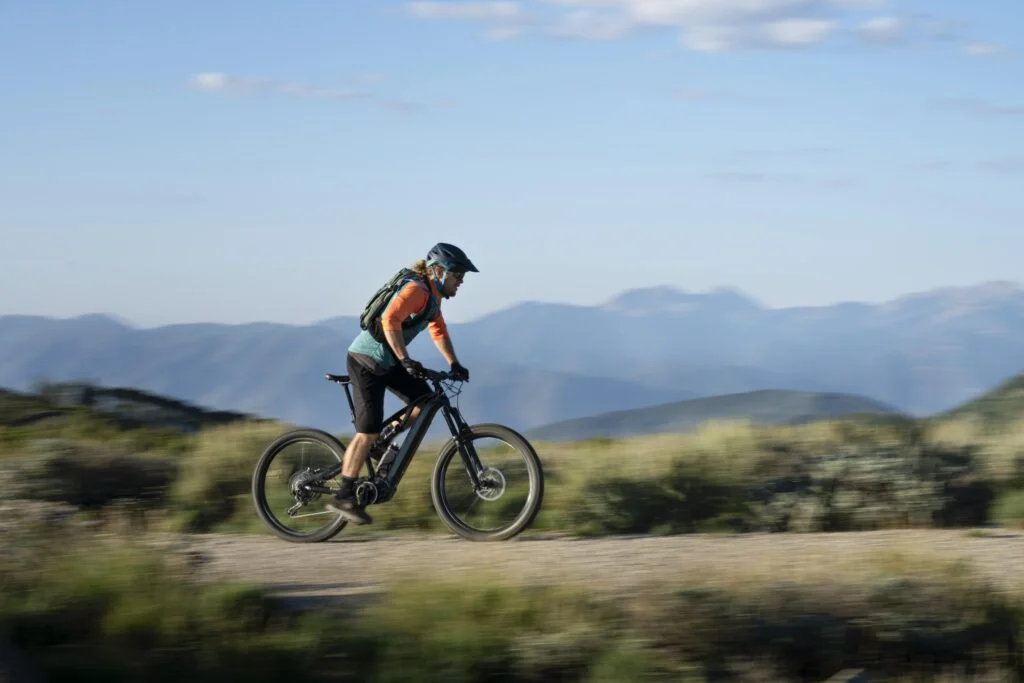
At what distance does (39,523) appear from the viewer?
26.5ft

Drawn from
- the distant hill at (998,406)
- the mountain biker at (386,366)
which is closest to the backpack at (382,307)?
the mountain biker at (386,366)

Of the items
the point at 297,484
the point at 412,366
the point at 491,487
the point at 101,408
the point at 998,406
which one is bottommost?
the point at 491,487

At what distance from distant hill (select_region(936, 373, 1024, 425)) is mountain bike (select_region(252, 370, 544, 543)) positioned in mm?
6550

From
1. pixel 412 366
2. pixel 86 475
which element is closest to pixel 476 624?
pixel 412 366

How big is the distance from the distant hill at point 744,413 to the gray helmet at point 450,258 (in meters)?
4.44

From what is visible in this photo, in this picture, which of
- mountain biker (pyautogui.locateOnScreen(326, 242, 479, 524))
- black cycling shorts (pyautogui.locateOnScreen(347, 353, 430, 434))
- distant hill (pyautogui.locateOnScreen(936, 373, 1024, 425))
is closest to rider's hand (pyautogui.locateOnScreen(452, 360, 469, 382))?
mountain biker (pyautogui.locateOnScreen(326, 242, 479, 524))

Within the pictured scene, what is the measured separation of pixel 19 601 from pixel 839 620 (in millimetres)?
4312

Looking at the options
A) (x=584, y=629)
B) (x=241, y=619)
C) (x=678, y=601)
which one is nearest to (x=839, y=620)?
(x=678, y=601)

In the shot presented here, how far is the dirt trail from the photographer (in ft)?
27.5

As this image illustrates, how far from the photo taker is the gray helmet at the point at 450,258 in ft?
33.9

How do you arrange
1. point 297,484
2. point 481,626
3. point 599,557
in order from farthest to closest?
point 297,484, point 599,557, point 481,626

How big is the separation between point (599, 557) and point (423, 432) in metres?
1.62

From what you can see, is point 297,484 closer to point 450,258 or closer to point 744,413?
point 450,258

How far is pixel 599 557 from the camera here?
984 cm
